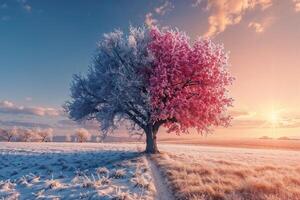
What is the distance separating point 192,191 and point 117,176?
22.1 ft

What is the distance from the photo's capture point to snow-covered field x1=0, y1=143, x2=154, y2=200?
18234 mm

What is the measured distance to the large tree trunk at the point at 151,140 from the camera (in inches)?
1558

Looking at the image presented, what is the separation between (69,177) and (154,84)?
46.9 feet

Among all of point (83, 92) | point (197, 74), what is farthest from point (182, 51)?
point (83, 92)

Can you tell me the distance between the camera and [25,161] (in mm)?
34562

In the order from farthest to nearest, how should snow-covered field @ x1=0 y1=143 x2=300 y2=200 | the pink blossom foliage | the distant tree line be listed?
the distant tree line → the pink blossom foliage → snow-covered field @ x1=0 y1=143 x2=300 y2=200

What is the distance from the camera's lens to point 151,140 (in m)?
40.0

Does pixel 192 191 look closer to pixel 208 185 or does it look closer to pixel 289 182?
pixel 208 185

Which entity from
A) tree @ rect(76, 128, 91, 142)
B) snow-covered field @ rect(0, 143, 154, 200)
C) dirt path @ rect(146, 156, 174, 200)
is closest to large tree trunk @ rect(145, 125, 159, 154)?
snow-covered field @ rect(0, 143, 154, 200)

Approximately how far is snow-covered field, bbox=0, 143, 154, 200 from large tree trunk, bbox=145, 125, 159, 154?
4970 millimetres

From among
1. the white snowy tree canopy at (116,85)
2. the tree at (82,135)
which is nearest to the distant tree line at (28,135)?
the tree at (82,135)

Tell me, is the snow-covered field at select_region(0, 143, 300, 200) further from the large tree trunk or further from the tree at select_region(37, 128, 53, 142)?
the tree at select_region(37, 128, 53, 142)

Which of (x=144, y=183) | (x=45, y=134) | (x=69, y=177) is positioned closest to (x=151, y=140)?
(x=69, y=177)

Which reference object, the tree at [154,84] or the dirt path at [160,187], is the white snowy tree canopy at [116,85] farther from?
the dirt path at [160,187]
